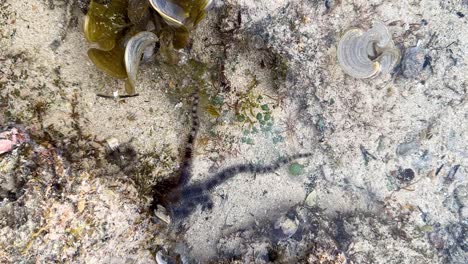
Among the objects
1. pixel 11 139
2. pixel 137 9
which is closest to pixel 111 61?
pixel 137 9

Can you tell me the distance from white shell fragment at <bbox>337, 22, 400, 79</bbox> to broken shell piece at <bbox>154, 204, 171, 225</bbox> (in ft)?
8.34

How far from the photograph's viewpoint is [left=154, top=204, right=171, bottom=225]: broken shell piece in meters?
3.91

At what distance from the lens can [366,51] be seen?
389cm

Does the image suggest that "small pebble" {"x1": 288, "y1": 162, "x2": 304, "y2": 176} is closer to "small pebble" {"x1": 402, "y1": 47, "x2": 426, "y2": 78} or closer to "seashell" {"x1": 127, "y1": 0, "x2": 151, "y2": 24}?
"small pebble" {"x1": 402, "y1": 47, "x2": 426, "y2": 78}

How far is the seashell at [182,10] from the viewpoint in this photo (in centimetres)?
332

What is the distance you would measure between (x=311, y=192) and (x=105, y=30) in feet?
9.76

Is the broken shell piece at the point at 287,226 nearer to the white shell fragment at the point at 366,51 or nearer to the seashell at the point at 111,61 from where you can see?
the white shell fragment at the point at 366,51

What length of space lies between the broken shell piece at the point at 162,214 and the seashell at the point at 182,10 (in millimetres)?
1938

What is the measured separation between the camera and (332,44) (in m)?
4.11

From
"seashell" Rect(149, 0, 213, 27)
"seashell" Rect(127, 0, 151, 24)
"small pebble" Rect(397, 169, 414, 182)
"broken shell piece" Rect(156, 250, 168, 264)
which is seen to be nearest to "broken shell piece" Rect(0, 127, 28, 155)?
"seashell" Rect(127, 0, 151, 24)

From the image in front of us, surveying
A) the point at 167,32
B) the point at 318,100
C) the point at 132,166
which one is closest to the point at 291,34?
the point at 318,100

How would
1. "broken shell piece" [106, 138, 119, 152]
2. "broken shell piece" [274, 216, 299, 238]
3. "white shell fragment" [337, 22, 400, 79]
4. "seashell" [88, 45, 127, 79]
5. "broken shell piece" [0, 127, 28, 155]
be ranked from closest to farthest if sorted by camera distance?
"broken shell piece" [0, 127, 28, 155] → "seashell" [88, 45, 127, 79] → "broken shell piece" [106, 138, 119, 152] → "white shell fragment" [337, 22, 400, 79] → "broken shell piece" [274, 216, 299, 238]

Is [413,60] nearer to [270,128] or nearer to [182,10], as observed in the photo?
[270,128]

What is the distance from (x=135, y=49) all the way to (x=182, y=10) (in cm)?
63
